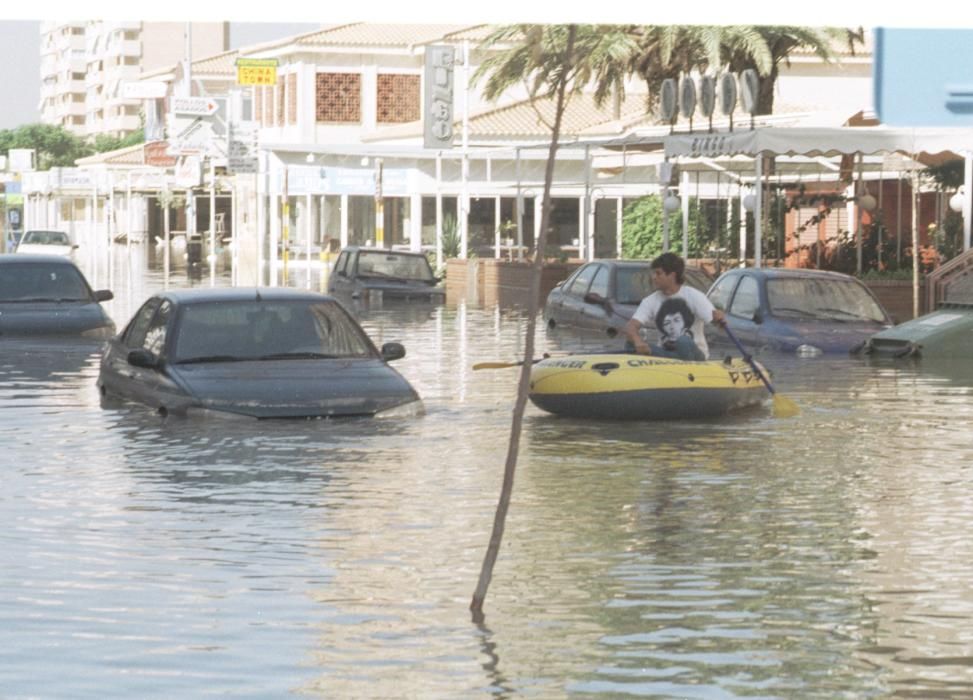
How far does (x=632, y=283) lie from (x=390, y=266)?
1660cm

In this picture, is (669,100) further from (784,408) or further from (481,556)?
(481,556)

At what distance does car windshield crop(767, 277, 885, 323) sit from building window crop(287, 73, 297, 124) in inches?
2147

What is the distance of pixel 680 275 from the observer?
19.7 m

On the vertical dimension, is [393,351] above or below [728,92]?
below

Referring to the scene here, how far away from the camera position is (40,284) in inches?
1117

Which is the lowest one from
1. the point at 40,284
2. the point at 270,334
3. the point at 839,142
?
the point at 40,284

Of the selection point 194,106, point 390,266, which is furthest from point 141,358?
point 194,106

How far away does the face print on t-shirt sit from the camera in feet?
64.4

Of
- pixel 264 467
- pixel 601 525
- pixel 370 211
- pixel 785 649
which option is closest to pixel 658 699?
pixel 785 649

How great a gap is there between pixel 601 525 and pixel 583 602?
2738 millimetres

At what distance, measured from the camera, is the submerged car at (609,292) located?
1220 inches

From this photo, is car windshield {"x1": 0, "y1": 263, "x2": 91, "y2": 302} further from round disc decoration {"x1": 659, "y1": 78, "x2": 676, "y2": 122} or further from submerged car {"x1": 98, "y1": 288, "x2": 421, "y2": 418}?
round disc decoration {"x1": 659, "y1": 78, "x2": 676, "y2": 122}

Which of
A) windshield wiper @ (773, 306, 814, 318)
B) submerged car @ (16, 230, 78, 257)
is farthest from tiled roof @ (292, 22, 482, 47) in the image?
windshield wiper @ (773, 306, 814, 318)

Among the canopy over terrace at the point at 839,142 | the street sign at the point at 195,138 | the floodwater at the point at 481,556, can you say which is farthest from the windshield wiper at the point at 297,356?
the street sign at the point at 195,138
